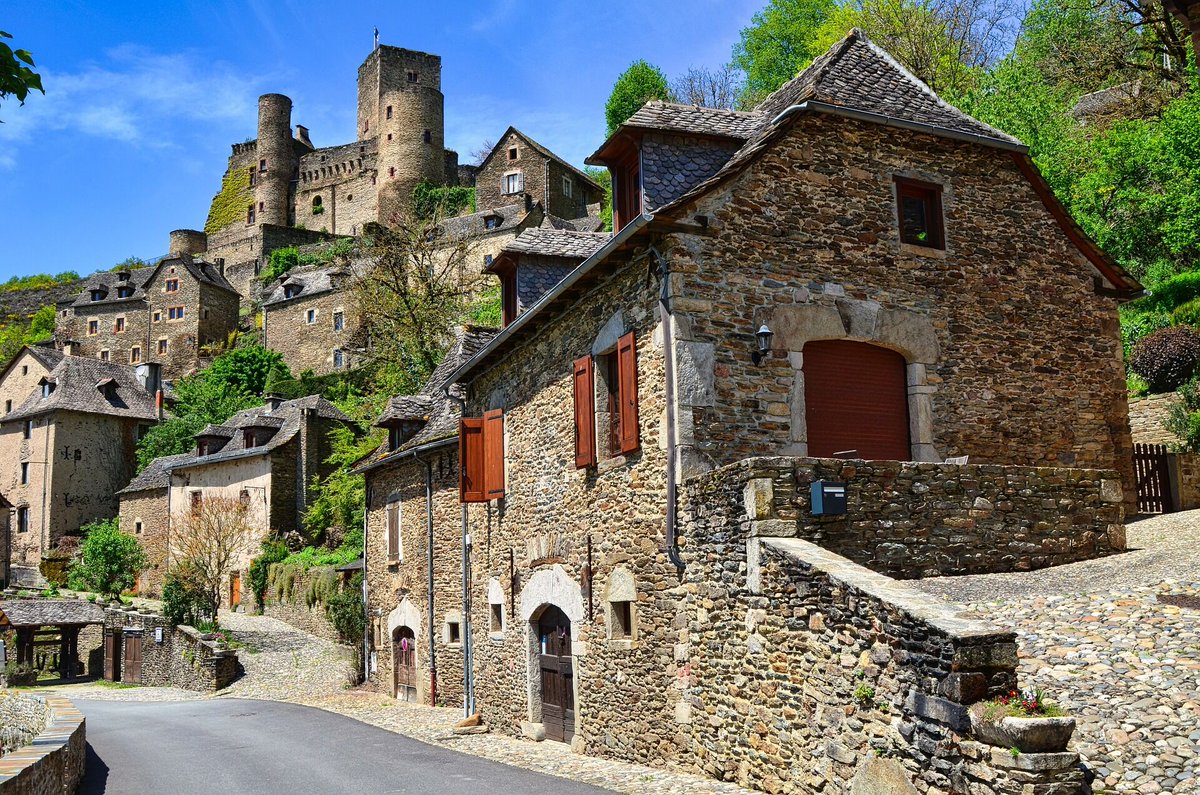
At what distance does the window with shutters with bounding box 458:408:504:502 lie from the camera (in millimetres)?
15656

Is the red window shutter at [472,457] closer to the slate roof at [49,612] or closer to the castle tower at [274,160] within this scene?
the slate roof at [49,612]

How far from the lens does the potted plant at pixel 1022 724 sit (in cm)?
584

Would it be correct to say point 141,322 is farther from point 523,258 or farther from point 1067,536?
point 1067,536

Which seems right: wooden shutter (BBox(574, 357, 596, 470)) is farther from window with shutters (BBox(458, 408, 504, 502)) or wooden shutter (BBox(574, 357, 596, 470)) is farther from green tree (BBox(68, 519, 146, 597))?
green tree (BBox(68, 519, 146, 597))

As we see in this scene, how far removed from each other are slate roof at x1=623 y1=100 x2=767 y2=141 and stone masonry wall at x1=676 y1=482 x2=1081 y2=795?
165 inches

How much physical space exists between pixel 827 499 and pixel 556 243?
9.19 metres

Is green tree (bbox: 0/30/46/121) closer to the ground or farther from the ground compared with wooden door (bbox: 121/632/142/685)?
farther from the ground

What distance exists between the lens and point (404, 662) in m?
20.7

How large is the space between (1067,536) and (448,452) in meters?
10.8

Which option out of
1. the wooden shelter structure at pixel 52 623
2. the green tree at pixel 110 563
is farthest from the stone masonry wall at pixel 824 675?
the green tree at pixel 110 563

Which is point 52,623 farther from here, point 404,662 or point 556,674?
point 556,674

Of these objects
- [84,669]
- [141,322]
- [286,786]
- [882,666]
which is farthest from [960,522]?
[141,322]

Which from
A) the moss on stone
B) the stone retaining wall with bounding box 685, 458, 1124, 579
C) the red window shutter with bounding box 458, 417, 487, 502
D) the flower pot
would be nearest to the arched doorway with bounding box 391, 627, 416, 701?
the red window shutter with bounding box 458, 417, 487, 502

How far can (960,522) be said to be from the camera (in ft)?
31.2
